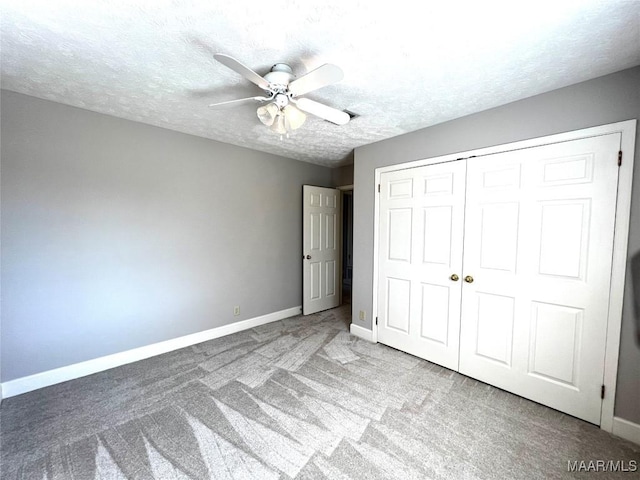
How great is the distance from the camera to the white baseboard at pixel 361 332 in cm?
311

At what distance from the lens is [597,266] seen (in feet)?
5.73

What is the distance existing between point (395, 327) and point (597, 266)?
1735mm

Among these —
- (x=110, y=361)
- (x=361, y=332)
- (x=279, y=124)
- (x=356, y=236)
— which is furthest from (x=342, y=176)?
(x=110, y=361)

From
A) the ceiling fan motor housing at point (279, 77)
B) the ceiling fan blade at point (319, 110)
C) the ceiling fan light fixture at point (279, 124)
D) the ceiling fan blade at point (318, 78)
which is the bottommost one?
the ceiling fan light fixture at point (279, 124)

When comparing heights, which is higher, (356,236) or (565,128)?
(565,128)

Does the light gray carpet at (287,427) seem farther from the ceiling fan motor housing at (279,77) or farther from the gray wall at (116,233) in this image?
the ceiling fan motor housing at (279,77)

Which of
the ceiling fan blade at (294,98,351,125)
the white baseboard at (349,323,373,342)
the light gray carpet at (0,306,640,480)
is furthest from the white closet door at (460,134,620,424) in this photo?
the ceiling fan blade at (294,98,351,125)

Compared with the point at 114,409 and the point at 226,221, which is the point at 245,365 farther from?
the point at 226,221

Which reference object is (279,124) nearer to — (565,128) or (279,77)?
(279,77)

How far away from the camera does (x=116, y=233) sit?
8.19ft

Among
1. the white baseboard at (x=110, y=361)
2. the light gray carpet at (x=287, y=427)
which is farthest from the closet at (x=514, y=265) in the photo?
the white baseboard at (x=110, y=361)

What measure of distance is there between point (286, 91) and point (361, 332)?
2691mm

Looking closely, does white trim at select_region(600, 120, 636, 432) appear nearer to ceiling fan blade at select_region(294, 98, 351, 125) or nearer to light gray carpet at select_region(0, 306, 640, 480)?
light gray carpet at select_region(0, 306, 640, 480)

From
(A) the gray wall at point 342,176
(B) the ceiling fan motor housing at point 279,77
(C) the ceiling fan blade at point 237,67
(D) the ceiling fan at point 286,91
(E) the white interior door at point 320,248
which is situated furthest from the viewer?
(A) the gray wall at point 342,176
